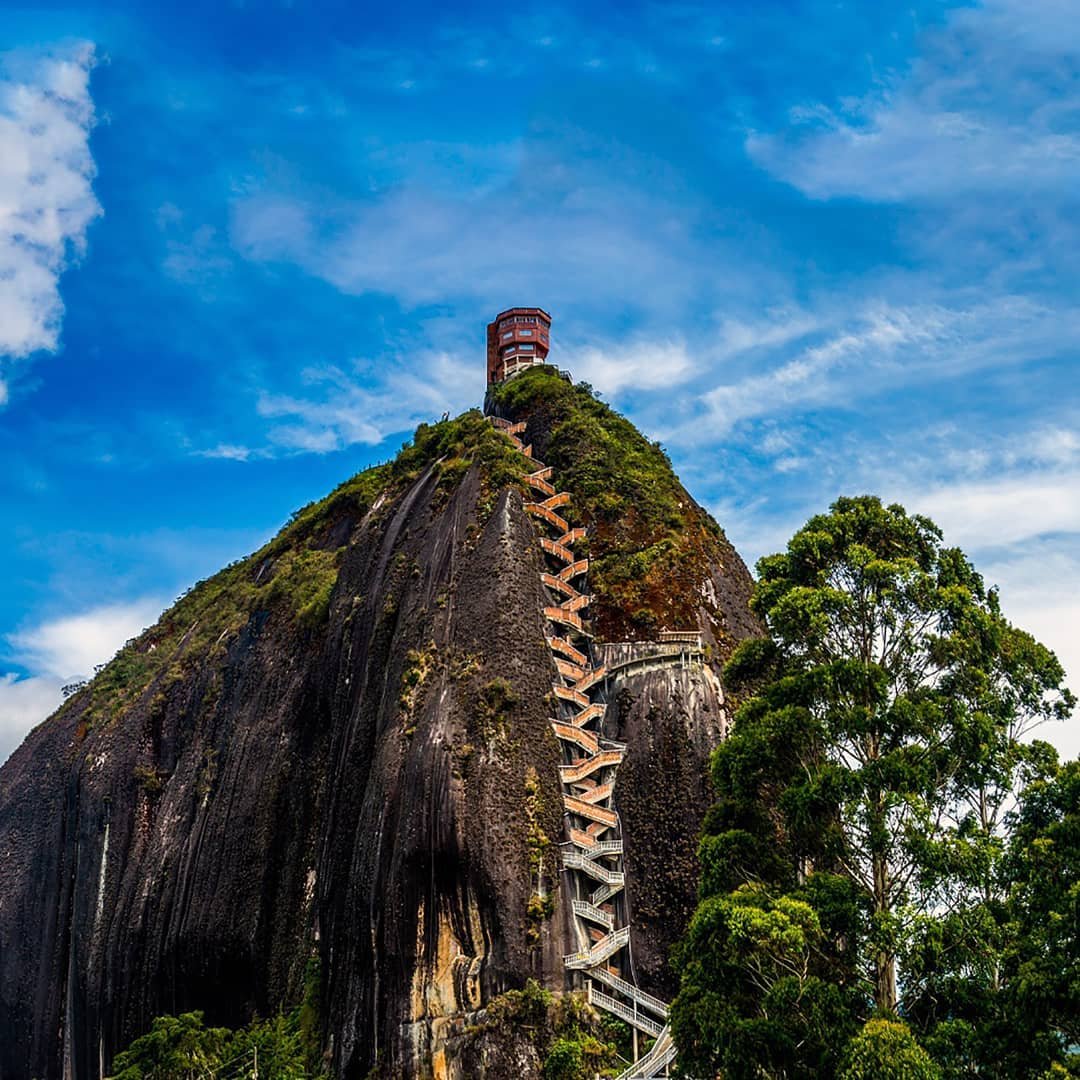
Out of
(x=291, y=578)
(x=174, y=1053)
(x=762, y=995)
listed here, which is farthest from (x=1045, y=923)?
(x=291, y=578)

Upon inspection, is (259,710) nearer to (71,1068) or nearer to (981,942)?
(71,1068)

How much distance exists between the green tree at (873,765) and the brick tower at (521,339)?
47468 mm

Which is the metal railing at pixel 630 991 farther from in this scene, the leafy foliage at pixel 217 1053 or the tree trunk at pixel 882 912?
the tree trunk at pixel 882 912

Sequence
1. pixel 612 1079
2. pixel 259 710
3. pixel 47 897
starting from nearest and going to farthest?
pixel 612 1079, pixel 259 710, pixel 47 897

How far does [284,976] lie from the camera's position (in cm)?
4544

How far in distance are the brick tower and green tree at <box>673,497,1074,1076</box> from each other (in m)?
47.5

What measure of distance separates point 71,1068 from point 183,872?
12.3 m

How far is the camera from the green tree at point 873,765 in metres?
21.5

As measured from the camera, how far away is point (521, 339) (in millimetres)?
72750

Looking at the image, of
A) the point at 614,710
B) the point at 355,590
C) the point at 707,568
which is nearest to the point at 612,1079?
the point at 614,710

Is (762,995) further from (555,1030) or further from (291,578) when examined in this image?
(291,578)

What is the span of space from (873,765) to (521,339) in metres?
53.1

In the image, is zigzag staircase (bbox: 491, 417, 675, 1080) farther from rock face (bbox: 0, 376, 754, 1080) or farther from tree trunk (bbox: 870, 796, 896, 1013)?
tree trunk (bbox: 870, 796, 896, 1013)

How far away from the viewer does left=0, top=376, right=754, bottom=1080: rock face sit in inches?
1371
